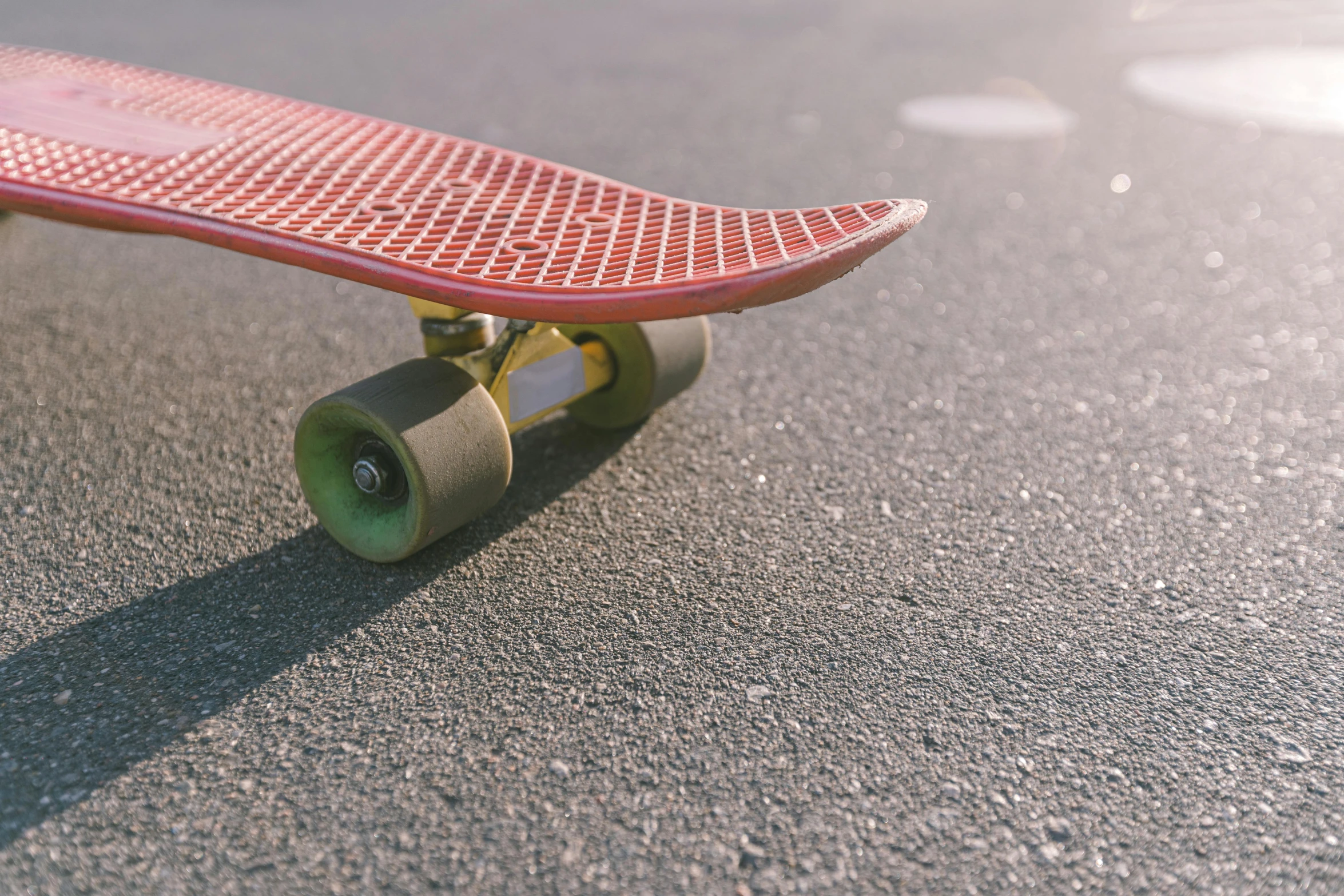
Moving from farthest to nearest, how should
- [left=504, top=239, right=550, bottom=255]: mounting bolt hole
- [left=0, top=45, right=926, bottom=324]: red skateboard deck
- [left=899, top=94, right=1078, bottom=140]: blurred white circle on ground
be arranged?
[left=899, top=94, right=1078, bottom=140]: blurred white circle on ground → [left=504, top=239, right=550, bottom=255]: mounting bolt hole → [left=0, top=45, right=926, bottom=324]: red skateboard deck

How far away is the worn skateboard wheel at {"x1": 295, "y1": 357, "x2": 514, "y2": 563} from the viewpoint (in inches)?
78.5

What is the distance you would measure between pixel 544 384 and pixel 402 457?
490 mm

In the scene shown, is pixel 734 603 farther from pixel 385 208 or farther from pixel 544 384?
pixel 385 208

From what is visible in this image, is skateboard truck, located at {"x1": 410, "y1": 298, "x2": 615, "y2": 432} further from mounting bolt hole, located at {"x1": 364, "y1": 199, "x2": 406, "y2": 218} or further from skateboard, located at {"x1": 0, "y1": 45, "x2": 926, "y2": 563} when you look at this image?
mounting bolt hole, located at {"x1": 364, "y1": 199, "x2": 406, "y2": 218}

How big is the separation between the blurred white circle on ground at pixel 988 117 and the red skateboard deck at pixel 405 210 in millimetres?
3649

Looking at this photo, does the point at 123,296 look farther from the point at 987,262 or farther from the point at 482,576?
the point at 987,262

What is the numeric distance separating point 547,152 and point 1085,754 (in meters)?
4.11

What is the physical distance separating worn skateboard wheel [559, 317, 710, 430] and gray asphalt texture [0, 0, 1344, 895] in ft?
0.27

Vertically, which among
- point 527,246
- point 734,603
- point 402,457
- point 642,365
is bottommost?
point 734,603

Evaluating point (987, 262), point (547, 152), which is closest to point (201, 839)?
point (987, 262)

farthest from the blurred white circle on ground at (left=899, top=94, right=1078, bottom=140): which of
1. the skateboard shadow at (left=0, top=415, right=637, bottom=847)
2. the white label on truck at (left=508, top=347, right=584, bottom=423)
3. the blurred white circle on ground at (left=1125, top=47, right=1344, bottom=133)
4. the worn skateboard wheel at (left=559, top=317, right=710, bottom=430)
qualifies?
the skateboard shadow at (left=0, top=415, right=637, bottom=847)

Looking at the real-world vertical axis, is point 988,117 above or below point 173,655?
below

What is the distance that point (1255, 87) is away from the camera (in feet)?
22.4

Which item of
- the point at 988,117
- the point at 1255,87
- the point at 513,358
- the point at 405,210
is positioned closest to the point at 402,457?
the point at 513,358
